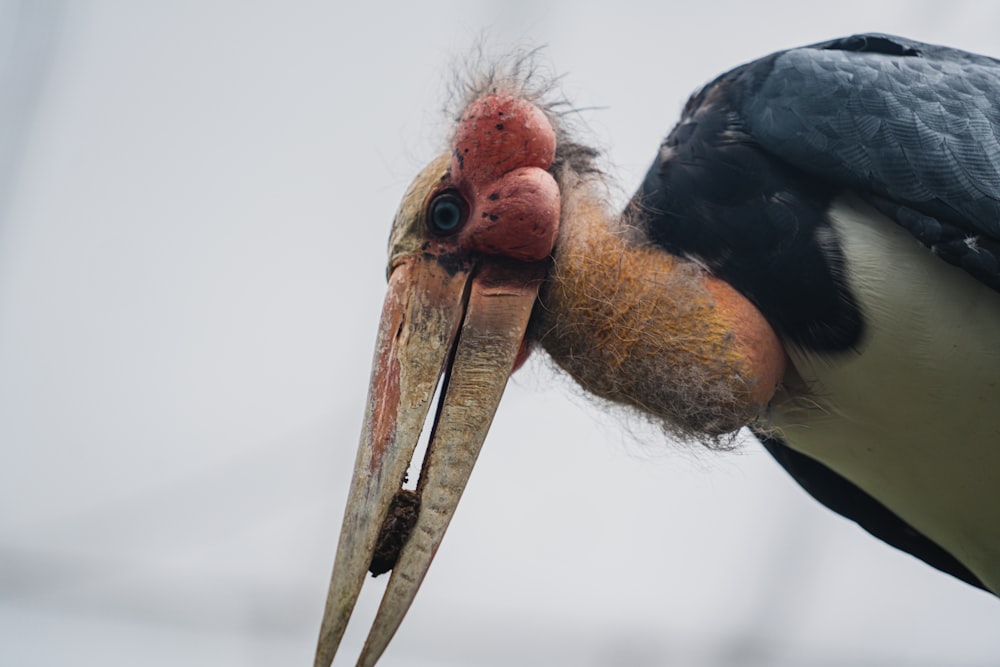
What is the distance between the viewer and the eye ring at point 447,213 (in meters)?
2.00

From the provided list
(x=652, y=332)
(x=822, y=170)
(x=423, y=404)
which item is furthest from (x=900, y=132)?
(x=423, y=404)

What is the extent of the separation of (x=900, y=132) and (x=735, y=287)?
0.40 metres

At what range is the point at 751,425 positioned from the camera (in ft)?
6.63

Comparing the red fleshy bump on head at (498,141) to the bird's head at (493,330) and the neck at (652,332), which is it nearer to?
the bird's head at (493,330)

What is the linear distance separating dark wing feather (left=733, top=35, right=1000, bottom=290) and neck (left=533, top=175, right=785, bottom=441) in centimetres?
30

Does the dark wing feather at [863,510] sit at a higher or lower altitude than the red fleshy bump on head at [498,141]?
lower

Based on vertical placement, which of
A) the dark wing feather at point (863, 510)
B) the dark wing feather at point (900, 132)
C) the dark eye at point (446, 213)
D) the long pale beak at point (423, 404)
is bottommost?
the dark wing feather at point (863, 510)

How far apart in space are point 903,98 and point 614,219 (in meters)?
0.59

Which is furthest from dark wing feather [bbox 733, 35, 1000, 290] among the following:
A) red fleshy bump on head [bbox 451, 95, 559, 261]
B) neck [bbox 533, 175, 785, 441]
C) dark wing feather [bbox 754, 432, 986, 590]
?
dark wing feather [bbox 754, 432, 986, 590]

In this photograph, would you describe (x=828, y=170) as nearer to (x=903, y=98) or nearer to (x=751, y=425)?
(x=903, y=98)

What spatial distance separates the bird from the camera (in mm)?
1724

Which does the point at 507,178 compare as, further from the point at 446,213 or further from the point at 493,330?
the point at 493,330

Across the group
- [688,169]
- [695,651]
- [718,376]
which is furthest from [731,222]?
[695,651]

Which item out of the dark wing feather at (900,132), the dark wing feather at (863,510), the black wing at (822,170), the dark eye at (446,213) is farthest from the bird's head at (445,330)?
the dark wing feather at (863,510)
